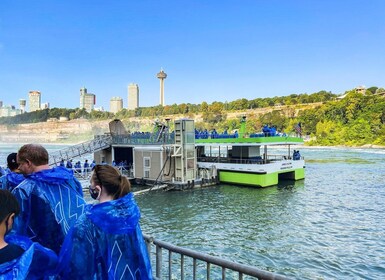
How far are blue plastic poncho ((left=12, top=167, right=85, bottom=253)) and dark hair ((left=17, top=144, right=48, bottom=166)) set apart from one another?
106mm

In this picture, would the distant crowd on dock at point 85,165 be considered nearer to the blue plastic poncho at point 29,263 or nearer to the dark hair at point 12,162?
the dark hair at point 12,162

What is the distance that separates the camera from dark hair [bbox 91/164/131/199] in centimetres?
271

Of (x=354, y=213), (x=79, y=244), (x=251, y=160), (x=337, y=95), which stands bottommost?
(x=354, y=213)

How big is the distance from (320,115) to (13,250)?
119272mm

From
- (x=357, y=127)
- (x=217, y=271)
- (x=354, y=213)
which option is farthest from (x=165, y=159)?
(x=357, y=127)

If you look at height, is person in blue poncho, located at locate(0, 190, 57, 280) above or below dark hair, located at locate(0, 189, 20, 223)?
below

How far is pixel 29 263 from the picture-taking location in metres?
2.28

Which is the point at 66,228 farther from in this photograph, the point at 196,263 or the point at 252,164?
the point at 252,164

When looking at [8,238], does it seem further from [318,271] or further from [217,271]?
[318,271]

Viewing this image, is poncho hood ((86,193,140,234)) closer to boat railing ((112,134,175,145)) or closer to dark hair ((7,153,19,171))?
dark hair ((7,153,19,171))

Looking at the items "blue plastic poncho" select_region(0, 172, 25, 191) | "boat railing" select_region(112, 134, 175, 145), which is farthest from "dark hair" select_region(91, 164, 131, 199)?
"boat railing" select_region(112, 134, 175, 145)

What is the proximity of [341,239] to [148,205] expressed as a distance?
10754mm

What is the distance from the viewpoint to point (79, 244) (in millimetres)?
2592

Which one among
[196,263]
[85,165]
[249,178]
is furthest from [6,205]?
[249,178]
